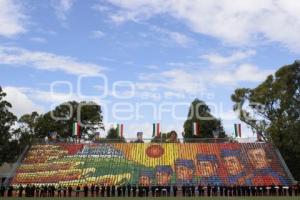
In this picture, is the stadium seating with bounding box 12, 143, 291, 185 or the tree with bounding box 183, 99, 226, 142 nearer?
the stadium seating with bounding box 12, 143, 291, 185

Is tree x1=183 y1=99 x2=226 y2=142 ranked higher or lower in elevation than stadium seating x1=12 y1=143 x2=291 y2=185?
higher

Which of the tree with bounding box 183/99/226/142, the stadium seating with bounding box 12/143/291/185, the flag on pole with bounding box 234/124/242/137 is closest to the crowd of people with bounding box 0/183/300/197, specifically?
the stadium seating with bounding box 12/143/291/185

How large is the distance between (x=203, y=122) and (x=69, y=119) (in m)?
21.0

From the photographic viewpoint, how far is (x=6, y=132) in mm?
52312

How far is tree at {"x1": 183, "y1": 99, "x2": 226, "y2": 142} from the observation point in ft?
253

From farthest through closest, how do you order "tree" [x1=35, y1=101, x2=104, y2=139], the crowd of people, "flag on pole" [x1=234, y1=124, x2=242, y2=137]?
1. "tree" [x1=35, y1=101, x2=104, y2=139]
2. "flag on pole" [x1=234, y1=124, x2=242, y2=137]
3. the crowd of people

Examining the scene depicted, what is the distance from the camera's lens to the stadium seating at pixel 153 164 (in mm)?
50062

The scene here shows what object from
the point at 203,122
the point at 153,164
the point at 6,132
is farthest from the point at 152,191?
the point at 203,122

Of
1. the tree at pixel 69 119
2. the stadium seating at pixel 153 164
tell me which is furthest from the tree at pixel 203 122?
the stadium seating at pixel 153 164

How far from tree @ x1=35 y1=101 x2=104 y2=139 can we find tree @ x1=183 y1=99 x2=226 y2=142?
1441cm

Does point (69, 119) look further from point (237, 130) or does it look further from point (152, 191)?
point (152, 191)

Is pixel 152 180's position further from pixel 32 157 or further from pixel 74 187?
pixel 32 157

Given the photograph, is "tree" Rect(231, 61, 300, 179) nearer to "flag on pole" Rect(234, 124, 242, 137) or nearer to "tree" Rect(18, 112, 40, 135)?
"flag on pole" Rect(234, 124, 242, 137)

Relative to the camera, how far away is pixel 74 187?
47.7 m
